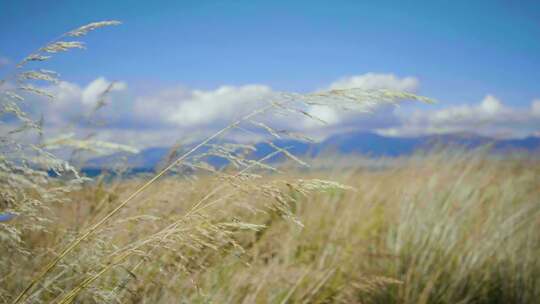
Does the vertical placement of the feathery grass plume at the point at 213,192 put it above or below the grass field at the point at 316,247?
above

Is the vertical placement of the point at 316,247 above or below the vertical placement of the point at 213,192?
below

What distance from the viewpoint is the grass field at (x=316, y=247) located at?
1790 millimetres

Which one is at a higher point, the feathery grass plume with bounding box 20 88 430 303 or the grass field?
the feathery grass plume with bounding box 20 88 430 303

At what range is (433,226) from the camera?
3.40 meters

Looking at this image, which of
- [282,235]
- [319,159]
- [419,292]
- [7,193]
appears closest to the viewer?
[7,193]

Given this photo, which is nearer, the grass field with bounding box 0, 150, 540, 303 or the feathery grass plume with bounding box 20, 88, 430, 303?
the feathery grass plume with bounding box 20, 88, 430, 303

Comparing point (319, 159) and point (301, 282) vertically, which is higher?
point (319, 159)

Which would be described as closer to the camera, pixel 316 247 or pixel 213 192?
pixel 213 192

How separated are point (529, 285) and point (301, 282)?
6.15 feet

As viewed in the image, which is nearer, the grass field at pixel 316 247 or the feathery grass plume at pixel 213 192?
the feathery grass plume at pixel 213 192

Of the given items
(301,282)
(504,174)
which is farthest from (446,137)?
(301,282)

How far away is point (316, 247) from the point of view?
3396 mm

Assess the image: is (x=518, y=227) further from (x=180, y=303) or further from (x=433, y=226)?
(x=180, y=303)

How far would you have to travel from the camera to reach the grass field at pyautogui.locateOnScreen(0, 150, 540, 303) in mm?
1790
